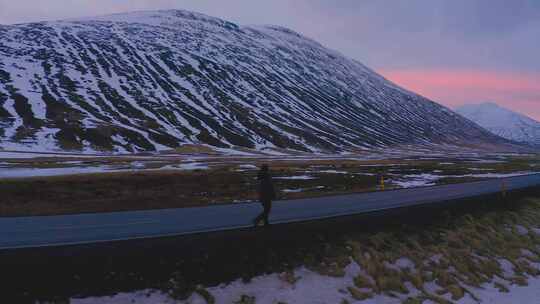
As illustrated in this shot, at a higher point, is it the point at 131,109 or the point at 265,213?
the point at 265,213

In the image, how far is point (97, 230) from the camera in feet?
48.9

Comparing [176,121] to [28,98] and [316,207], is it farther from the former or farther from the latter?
[316,207]

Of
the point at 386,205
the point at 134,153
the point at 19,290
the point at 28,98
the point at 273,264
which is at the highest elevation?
the point at 19,290

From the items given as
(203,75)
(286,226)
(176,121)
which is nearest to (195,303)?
(286,226)

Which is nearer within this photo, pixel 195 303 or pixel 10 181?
pixel 195 303

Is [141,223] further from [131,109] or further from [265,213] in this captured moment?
[131,109]

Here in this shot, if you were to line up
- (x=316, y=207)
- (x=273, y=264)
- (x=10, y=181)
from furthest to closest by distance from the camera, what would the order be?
(x=10, y=181) < (x=316, y=207) < (x=273, y=264)

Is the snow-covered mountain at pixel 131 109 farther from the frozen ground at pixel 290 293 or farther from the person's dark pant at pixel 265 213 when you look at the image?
the frozen ground at pixel 290 293

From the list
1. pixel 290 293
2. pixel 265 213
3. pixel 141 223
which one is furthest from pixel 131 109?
pixel 290 293

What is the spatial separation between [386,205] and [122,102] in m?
137

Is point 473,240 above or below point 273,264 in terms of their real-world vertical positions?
below

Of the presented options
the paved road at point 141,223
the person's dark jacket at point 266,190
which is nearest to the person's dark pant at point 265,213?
the person's dark jacket at point 266,190

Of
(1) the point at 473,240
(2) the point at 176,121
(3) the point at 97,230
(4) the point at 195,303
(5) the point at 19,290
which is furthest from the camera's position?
(2) the point at 176,121

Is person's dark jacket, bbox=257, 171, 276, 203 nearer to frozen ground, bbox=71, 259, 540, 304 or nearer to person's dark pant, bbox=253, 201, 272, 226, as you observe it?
person's dark pant, bbox=253, 201, 272, 226
